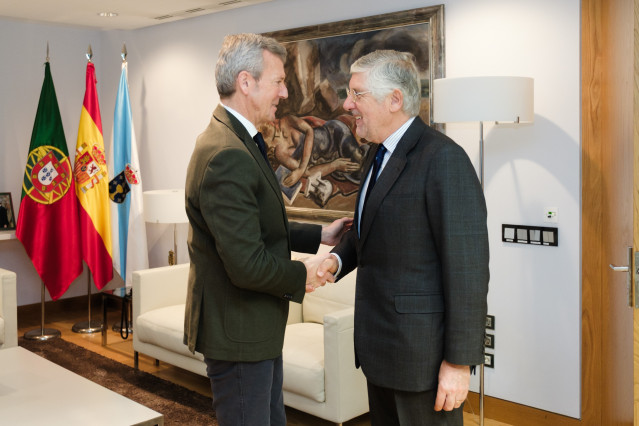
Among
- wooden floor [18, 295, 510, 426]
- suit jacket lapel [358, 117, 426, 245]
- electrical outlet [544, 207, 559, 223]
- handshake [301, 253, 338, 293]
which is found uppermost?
suit jacket lapel [358, 117, 426, 245]

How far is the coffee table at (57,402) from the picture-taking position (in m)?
2.68

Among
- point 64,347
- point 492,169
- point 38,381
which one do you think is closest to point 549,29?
point 492,169

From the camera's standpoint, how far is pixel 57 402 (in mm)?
2877

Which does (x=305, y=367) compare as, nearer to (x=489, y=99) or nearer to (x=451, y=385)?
(x=489, y=99)

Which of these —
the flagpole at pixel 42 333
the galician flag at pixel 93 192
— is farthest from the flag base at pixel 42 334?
the galician flag at pixel 93 192

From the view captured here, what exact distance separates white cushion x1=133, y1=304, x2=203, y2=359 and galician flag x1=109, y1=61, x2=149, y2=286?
1199mm

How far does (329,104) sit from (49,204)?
2.54m

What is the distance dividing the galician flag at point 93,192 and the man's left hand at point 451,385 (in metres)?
4.24

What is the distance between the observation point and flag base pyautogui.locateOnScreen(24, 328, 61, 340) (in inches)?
210

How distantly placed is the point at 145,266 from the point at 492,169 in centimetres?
310

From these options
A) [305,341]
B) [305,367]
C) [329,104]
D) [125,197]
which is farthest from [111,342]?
[329,104]

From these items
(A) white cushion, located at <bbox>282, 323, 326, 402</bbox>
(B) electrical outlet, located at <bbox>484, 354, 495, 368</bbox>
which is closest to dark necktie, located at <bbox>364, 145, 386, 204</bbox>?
(A) white cushion, located at <bbox>282, 323, 326, 402</bbox>

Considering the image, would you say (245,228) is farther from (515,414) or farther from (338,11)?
(338,11)

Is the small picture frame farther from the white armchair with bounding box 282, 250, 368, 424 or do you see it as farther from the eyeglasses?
the eyeglasses
